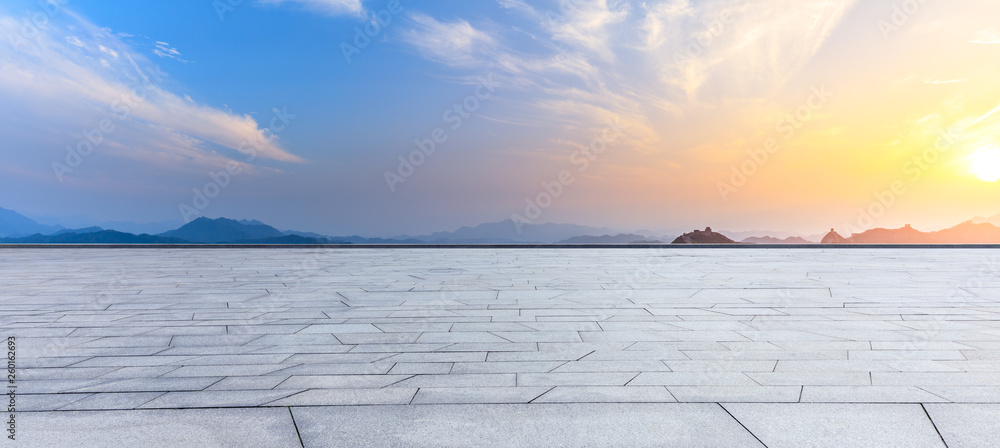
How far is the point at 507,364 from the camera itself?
11.9 feet

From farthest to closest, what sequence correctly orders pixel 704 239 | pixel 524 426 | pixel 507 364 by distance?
1. pixel 704 239
2. pixel 507 364
3. pixel 524 426

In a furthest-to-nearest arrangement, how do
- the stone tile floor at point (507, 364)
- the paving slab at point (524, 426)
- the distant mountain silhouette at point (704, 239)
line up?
the distant mountain silhouette at point (704, 239) < the stone tile floor at point (507, 364) < the paving slab at point (524, 426)

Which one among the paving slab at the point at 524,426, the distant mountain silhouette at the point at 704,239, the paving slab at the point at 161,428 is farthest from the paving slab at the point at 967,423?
the distant mountain silhouette at the point at 704,239

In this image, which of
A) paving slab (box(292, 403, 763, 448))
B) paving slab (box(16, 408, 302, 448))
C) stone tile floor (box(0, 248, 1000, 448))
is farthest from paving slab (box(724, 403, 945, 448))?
paving slab (box(16, 408, 302, 448))

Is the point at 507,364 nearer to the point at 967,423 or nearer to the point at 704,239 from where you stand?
the point at 967,423

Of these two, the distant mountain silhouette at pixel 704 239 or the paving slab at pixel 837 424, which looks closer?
the paving slab at pixel 837 424

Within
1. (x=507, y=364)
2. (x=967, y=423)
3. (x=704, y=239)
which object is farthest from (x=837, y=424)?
(x=704, y=239)

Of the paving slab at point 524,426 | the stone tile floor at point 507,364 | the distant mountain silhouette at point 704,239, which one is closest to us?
the paving slab at point 524,426

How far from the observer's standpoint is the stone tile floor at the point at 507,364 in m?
2.59

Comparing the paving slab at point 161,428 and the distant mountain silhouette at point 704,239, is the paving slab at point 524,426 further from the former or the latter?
the distant mountain silhouette at point 704,239

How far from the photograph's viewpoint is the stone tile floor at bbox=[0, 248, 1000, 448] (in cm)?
259

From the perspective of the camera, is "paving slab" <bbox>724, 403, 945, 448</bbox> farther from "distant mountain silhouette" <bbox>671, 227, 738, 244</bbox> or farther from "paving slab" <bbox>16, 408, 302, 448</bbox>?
"distant mountain silhouette" <bbox>671, 227, 738, 244</bbox>

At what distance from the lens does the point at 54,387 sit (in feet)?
10.6

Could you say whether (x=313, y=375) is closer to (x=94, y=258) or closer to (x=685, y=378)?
(x=685, y=378)
